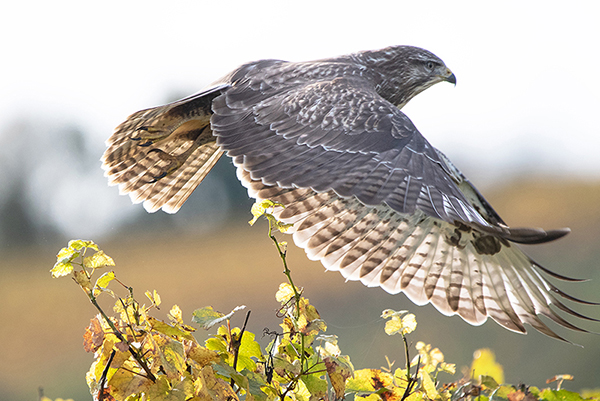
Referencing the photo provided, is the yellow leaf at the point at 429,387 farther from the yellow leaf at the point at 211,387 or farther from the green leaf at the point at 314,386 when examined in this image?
the yellow leaf at the point at 211,387

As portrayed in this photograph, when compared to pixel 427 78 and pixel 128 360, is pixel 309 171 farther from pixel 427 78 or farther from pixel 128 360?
pixel 427 78

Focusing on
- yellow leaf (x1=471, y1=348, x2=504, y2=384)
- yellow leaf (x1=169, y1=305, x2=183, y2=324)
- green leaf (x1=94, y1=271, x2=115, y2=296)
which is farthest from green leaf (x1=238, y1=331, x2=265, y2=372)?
yellow leaf (x1=471, y1=348, x2=504, y2=384)

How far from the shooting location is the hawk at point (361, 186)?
1.25 m

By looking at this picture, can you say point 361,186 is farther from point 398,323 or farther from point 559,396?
point 559,396

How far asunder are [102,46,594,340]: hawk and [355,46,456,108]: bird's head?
0.27 meters

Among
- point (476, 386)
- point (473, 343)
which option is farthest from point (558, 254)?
point (476, 386)

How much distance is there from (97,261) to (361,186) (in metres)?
0.66

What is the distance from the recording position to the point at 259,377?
745mm

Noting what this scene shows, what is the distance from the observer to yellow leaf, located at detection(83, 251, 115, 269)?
70 centimetres

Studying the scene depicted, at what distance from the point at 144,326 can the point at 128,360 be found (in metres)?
0.05

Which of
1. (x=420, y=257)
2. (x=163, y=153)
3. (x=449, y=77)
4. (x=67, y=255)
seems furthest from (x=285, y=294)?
(x=449, y=77)

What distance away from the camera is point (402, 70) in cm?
218

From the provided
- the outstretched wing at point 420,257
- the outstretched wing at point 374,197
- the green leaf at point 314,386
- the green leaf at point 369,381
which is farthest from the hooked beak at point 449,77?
the green leaf at point 314,386

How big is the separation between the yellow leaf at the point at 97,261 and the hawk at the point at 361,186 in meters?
0.59
